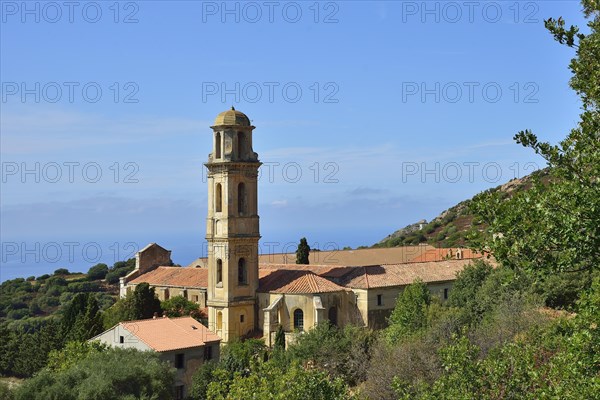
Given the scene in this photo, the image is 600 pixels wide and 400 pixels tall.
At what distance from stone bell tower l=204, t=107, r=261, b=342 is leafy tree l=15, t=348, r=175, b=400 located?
49.6 ft

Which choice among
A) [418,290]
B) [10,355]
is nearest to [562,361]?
[418,290]

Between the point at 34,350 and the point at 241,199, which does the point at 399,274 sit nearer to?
the point at 241,199

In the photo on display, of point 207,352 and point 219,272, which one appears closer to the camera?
point 207,352

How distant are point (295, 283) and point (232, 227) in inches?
207

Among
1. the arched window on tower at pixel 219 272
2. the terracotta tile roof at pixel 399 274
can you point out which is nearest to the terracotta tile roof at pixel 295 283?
the terracotta tile roof at pixel 399 274

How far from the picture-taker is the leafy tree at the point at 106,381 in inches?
1106

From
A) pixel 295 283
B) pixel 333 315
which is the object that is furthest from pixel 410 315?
pixel 295 283

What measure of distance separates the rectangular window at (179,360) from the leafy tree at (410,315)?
10.6 metres

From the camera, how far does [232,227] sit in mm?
48125

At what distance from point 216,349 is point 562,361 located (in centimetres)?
3069

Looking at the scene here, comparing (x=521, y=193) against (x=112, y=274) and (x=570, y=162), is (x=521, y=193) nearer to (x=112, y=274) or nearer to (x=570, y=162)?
(x=570, y=162)

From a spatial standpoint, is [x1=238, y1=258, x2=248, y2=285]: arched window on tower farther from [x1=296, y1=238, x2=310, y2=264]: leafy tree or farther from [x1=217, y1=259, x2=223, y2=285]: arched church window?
[x1=296, y1=238, x2=310, y2=264]: leafy tree

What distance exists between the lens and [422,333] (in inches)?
1375

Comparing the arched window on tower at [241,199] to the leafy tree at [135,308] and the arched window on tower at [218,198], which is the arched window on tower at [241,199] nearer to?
the arched window on tower at [218,198]
